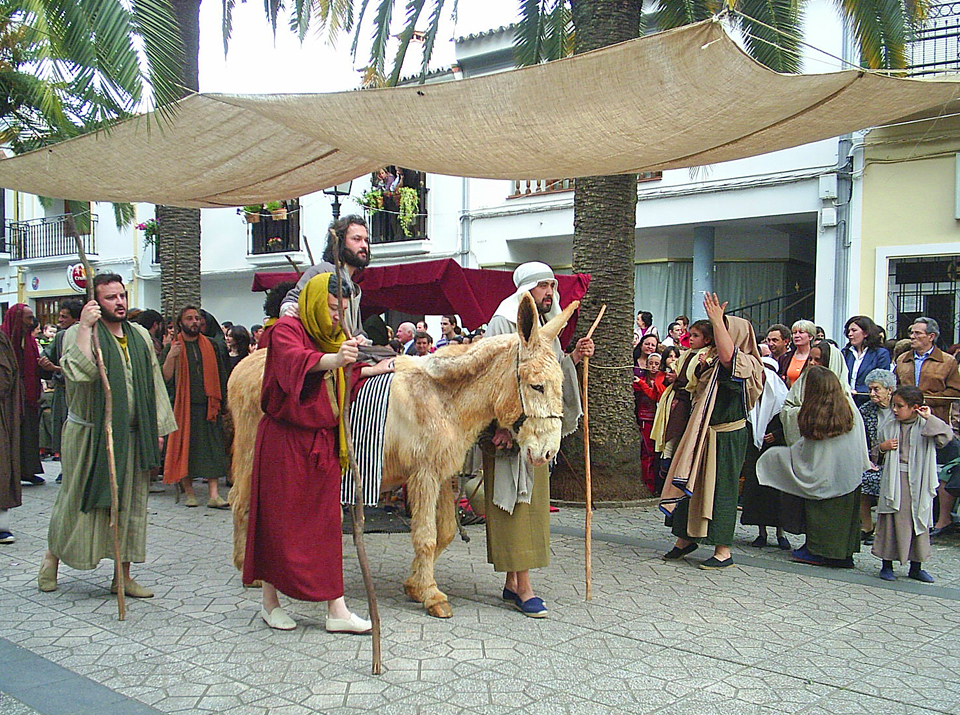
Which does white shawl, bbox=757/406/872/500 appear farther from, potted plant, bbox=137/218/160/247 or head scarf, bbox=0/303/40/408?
potted plant, bbox=137/218/160/247

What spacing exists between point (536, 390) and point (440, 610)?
4.82ft

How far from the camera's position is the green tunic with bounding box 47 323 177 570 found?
5543mm

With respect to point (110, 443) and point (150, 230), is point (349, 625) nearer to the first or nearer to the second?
point (110, 443)

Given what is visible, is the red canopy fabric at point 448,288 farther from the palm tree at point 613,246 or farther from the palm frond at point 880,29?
the palm frond at point 880,29

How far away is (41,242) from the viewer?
99.1 feet

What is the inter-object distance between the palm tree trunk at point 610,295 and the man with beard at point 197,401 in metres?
3.74

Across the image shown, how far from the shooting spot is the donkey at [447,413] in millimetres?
5098

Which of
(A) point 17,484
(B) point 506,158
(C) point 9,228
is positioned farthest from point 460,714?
(C) point 9,228

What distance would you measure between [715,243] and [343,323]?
1354cm

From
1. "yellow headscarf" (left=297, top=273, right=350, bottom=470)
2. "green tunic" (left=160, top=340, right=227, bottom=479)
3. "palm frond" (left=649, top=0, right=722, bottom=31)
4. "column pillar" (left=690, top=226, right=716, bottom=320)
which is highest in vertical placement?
"palm frond" (left=649, top=0, right=722, bottom=31)

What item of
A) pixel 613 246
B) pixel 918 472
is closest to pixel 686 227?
pixel 613 246

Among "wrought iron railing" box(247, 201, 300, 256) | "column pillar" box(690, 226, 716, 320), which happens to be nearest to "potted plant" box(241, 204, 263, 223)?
"wrought iron railing" box(247, 201, 300, 256)

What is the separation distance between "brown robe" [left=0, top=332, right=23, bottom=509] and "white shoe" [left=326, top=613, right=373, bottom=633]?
3.76 m

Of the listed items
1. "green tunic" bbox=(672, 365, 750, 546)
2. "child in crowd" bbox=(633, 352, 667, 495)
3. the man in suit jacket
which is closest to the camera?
"green tunic" bbox=(672, 365, 750, 546)
